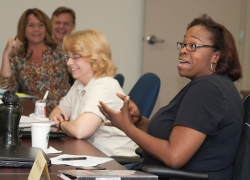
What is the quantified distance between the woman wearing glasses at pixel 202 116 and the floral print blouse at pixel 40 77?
7.17ft

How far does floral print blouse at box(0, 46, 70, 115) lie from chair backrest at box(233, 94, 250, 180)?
2.45 m

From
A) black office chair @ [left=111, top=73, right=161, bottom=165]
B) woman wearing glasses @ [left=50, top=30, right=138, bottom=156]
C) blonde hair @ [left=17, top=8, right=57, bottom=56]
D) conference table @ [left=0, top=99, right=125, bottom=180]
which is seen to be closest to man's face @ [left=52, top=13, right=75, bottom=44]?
blonde hair @ [left=17, top=8, right=57, bottom=56]

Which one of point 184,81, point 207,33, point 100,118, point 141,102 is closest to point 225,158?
point 207,33

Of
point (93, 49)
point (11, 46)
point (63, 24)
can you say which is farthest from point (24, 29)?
point (93, 49)

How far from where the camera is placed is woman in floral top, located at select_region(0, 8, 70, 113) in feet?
14.0

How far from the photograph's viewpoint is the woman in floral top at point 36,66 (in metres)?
4.28

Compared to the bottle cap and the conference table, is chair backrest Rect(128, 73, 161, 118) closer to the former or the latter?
the conference table

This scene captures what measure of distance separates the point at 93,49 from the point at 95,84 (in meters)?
0.20

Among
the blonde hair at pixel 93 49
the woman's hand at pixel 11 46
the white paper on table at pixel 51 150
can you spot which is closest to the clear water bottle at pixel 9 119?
the white paper on table at pixel 51 150

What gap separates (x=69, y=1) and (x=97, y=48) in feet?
9.92

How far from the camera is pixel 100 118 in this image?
8.30 feet

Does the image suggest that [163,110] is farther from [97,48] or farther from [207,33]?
[97,48]

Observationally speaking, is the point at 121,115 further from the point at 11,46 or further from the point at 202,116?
the point at 11,46

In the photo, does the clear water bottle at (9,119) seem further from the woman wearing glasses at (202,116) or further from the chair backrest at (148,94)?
the chair backrest at (148,94)
